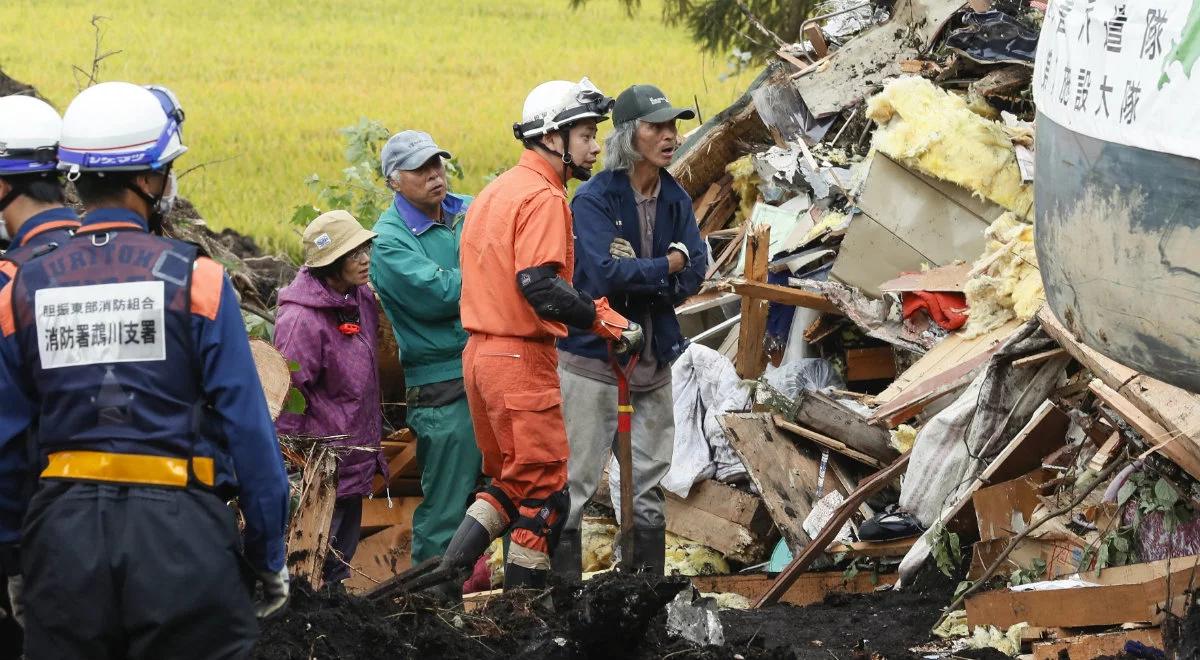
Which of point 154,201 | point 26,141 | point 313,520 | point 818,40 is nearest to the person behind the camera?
point 154,201

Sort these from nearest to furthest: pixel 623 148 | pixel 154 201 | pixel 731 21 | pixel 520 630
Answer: pixel 154 201 < pixel 520 630 < pixel 623 148 < pixel 731 21

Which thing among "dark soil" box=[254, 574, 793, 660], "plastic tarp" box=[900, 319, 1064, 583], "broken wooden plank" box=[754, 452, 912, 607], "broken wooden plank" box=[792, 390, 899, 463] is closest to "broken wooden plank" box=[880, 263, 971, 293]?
"broken wooden plank" box=[792, 390, 899, 463]

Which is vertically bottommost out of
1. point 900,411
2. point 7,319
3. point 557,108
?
point 900,411

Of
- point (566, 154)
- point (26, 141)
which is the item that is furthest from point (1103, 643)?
point (26, 141)

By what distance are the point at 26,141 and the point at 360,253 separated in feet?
6.64

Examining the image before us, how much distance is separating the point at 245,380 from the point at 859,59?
695 cm

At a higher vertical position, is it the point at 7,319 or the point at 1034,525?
the point at 7,319

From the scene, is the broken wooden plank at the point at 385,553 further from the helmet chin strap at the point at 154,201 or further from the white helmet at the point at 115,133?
the white helmet at the point at 115,133

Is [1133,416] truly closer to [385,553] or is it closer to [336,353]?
[336,353]

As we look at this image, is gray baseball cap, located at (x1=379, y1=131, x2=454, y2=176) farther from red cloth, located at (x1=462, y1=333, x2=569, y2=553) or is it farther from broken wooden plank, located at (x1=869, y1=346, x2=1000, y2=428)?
broken wooden plank, located at (x1=869, y1=346, x2=1000, y2=428)

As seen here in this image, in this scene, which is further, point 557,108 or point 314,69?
point 314,69

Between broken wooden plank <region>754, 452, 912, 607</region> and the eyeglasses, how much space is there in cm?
230

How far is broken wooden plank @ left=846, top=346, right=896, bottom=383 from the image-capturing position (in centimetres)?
815

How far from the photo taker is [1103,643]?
5.15 metres
